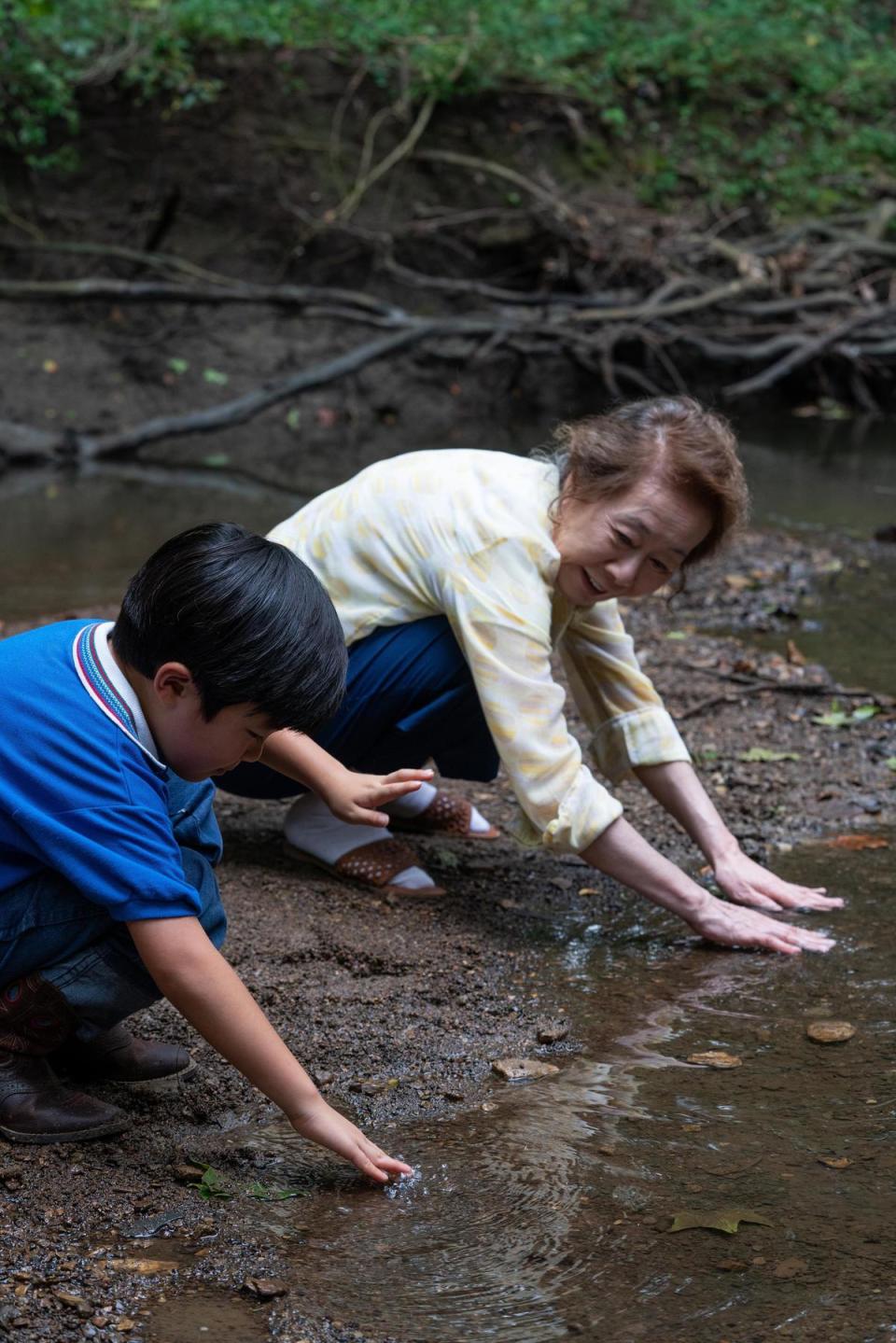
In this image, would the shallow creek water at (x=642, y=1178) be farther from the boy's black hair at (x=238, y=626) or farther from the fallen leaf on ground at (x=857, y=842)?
the boy's black hair at (x=238, y=626)

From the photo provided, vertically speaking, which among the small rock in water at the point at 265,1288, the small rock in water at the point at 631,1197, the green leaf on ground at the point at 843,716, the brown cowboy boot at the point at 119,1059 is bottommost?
the green leaf on ground at the point at 843,716

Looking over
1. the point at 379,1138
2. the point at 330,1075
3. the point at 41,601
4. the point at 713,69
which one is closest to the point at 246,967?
the point at 330,1075

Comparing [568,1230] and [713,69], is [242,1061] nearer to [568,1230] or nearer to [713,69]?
[568,1230]

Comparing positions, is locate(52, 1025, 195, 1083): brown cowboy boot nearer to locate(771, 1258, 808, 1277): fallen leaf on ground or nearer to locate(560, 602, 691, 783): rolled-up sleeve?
locate(771, 1258, 808, 1277): fallen leaf on ground

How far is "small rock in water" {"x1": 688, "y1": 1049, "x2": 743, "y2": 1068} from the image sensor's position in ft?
7.09

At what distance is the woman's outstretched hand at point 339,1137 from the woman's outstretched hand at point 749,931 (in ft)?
3.24

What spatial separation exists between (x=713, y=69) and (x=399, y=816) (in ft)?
33.7

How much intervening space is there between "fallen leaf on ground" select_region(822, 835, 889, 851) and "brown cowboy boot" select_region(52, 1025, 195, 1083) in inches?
63.6

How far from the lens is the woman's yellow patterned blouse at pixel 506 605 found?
253 cm

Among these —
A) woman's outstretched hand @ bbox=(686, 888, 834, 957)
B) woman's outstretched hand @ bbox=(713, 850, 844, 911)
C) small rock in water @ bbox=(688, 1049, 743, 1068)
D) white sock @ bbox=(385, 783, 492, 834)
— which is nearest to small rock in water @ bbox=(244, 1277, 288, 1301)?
small rock in water @ bbox=(688, 1049, 743, 1068)

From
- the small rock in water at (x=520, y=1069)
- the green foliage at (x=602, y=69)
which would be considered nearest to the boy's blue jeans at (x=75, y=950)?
the small rock in water at (x=520, y=1069)

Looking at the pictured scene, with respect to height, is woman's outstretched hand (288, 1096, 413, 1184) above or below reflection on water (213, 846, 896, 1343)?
above

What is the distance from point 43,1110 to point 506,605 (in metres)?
1.18

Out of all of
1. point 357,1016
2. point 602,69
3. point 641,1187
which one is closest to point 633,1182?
point 641,1187
